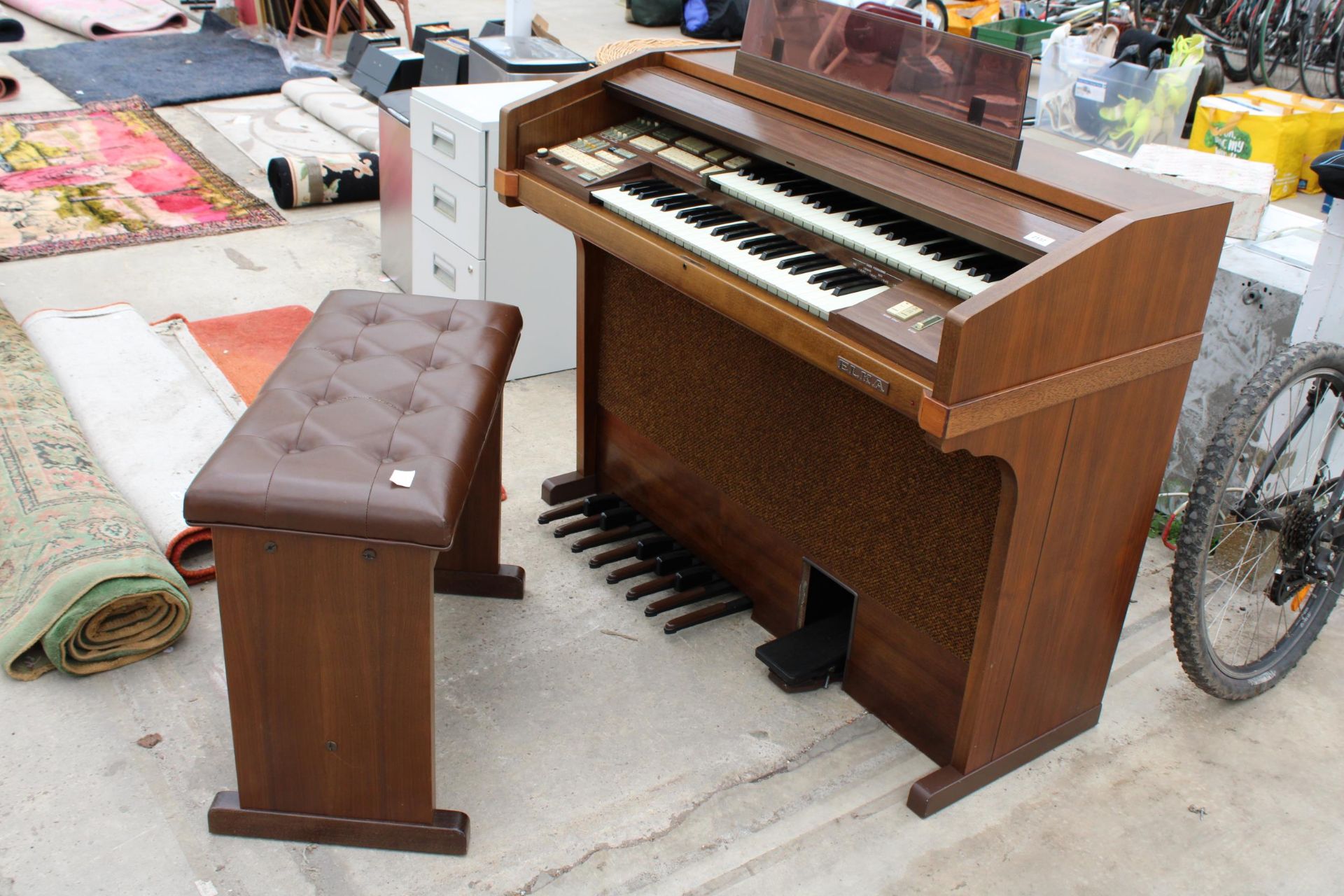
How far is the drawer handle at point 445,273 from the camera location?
11.6 ft

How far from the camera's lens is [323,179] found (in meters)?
4.81

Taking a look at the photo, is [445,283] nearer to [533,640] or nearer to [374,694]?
[533,640]

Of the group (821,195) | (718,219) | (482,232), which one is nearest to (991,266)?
(821,195)

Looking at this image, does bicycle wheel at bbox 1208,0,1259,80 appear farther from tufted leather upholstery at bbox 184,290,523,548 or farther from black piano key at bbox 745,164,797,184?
tufted leather upholstery at bbox 184,290,523,548

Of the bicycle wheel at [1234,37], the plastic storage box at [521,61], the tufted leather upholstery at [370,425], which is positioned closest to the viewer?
the tufted leather upholstery at [370,425]

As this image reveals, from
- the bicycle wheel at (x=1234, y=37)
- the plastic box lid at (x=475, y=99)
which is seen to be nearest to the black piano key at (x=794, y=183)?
the plastic box lid at (x=475, y=99)

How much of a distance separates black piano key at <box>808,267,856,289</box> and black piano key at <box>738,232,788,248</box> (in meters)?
0.15

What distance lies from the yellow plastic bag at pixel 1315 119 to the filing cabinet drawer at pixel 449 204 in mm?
3983

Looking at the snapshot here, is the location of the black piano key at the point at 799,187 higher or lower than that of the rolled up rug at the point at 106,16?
higher

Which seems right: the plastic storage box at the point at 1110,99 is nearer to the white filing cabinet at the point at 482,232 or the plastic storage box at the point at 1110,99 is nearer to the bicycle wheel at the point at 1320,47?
the bicycle wheel at the point at 1320,47

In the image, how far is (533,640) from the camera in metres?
2.50

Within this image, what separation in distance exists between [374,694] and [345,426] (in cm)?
42

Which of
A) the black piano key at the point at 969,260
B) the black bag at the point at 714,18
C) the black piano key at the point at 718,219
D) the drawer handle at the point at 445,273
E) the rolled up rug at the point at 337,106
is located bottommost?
the rolled up rug at the point at 337,106

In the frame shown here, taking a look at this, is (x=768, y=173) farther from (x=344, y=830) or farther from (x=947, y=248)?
(x=344, y=830)
